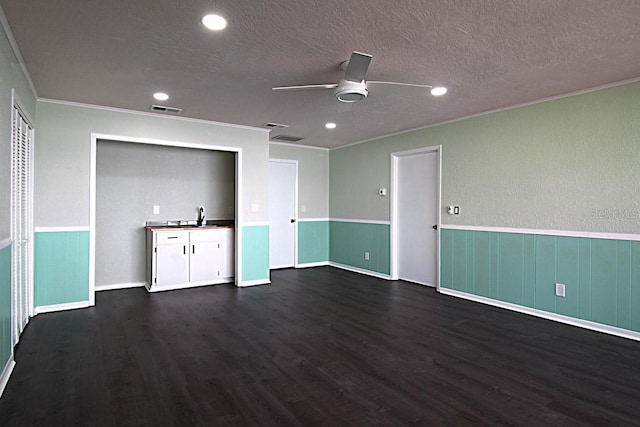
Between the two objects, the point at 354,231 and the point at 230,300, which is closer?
the point at 230,300

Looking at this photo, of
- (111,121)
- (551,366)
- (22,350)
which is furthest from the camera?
(111,121)

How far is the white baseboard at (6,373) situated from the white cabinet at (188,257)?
94.0 inches

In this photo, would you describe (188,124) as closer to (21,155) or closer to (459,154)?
(21,155)

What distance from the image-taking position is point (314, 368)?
9.23 ft

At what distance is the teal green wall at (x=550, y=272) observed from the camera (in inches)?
139

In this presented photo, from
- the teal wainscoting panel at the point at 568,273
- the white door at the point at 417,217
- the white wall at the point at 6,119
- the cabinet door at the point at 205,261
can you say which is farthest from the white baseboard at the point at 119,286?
the teal wainscoting panel at the point at 568,273

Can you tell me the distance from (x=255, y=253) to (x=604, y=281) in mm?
4309

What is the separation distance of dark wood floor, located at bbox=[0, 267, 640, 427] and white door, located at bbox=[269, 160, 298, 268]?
2562mm

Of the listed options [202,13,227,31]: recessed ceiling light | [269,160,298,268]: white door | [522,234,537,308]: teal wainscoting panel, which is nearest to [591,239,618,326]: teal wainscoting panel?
[522,234,537,308]: teal wainscoting panel

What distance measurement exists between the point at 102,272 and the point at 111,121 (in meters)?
2.15

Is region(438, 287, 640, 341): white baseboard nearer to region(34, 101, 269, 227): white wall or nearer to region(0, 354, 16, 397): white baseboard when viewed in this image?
region(34, 101, 269, 227): white wall

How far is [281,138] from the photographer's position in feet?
21.5

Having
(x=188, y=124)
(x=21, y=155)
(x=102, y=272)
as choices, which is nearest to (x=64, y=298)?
Result: (x=102, y=272)

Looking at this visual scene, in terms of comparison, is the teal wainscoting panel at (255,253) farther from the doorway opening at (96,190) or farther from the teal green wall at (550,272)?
the teal green wall at (550,272)
